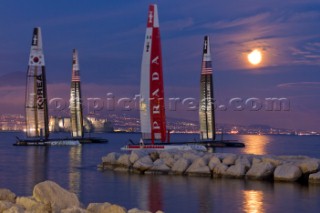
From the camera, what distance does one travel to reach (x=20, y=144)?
64.1 meters

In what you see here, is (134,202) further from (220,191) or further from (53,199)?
(53,199)

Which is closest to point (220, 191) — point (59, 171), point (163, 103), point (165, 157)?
point (165, 157)

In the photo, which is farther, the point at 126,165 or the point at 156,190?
the point at 126,165

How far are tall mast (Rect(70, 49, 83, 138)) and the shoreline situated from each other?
4342 cm

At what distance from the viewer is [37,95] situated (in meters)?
62.0

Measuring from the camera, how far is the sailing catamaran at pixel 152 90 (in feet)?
125

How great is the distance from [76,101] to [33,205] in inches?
2497

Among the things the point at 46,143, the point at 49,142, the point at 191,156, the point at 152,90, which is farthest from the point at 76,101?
the point at 191,156

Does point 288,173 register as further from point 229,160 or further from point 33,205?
point 33,205

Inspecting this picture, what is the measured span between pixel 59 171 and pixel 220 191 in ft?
42.6

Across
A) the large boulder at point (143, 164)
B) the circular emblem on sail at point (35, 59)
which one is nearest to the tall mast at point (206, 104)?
the circular emblem on sail at point (35, 59)

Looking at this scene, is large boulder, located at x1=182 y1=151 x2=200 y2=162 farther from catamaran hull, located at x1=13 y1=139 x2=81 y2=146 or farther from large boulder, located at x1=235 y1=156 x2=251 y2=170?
catamaran hull, located at x1=13 y1=139 x2=81 y2=146

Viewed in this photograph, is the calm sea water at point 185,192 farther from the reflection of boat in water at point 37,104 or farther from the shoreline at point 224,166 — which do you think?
the reflection of boat in water at point 37,104

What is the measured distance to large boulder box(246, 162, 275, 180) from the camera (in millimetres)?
23062
